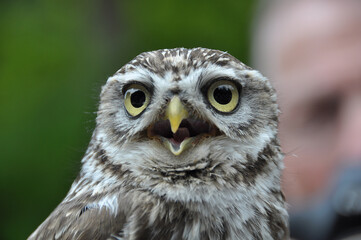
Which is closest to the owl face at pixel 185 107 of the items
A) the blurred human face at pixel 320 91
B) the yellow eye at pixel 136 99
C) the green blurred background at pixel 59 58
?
the yellow eye at pixel 136 99

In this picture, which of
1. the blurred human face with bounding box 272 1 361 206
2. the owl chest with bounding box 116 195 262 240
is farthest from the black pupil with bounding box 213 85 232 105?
the blurred human face with bounding box 272 1 361 206

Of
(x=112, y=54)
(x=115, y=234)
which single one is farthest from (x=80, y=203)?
(x=112, y=54)

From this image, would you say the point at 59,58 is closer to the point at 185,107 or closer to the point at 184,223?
the point at 185,107

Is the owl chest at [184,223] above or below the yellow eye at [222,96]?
below

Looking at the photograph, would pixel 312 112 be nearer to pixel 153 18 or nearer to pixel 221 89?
pixel 221 89

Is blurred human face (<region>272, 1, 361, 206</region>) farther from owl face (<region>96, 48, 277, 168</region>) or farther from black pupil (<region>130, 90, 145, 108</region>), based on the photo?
black pupil (<region>130, 90, 145, 108</region>)

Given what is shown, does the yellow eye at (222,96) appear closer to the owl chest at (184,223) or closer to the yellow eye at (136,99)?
the yellow eye at (136,99)

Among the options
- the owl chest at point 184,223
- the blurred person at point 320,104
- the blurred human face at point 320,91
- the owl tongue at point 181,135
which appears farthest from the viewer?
the blurred human face at point 320,91
